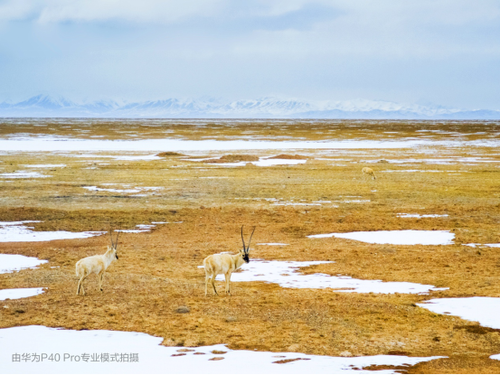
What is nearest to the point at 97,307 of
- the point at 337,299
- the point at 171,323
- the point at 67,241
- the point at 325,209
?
the point at 171,323

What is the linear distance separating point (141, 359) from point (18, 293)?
5.40 m

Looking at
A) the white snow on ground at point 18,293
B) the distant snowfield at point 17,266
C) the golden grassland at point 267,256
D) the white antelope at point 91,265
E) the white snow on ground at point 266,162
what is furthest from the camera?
the white snow on ground at point 266,162

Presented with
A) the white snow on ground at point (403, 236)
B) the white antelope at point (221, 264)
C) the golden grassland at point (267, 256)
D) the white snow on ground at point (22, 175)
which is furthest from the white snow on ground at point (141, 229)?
the white snow on ground at point (22, 175)

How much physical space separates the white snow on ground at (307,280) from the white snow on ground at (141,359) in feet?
15.4

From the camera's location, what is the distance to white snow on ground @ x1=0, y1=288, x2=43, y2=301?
41.4ft

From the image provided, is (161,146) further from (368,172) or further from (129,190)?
(129,190)

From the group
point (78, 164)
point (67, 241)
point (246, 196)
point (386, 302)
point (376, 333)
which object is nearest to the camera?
point (376, 333)

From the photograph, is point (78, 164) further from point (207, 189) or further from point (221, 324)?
point (221, 324)

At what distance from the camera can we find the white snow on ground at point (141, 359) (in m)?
8.50

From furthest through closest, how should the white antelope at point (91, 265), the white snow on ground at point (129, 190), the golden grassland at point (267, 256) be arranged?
1. the white snow on ground at point (129, 190)
2. the white antelope at point (91, 265)
3. the golden grassland at point (267, 256)

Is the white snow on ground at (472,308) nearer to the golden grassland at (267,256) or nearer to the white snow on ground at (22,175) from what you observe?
the golden grassland at (267,256)

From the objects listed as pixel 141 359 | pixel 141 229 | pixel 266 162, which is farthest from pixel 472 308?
pixel 266 162

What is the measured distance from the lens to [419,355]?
9062 millimetres

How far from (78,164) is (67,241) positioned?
2943cm
